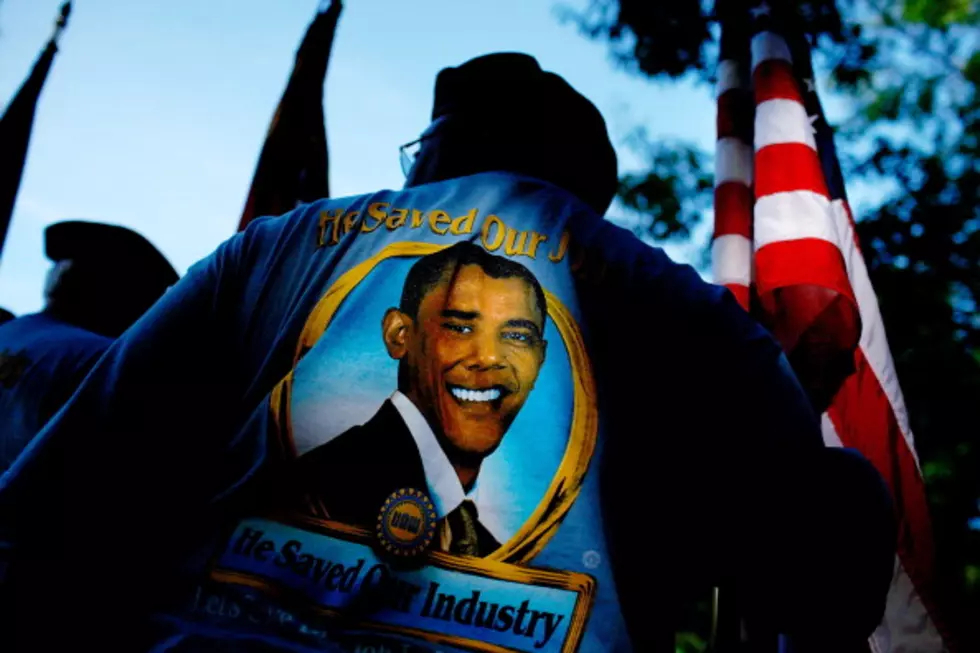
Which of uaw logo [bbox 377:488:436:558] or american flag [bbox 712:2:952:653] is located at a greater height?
american flag [bbox 712:2:952:653]

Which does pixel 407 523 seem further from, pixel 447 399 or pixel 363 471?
pixel 447 399

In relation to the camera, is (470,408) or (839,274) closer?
(470,408)

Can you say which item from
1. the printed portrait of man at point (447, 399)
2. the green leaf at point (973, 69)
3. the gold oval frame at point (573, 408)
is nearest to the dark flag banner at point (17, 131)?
the gold oval frame at point (573, 408)

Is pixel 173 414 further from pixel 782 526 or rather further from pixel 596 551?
pixel 782 526

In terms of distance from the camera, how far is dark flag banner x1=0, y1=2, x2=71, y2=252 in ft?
15.9

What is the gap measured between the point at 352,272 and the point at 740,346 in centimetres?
71

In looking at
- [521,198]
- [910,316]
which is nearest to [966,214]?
[910,316]

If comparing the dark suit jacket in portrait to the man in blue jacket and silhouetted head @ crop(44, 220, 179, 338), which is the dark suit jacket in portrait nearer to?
the man in blue jacket

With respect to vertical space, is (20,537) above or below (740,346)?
below

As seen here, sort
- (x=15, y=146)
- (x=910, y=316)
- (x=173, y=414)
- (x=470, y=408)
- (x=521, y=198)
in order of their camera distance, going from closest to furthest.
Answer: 1. (x=470, y=408)
2. (x=173, y=414)
3. (x=521, y=198)
4. (x=15, y=146)
5. (x=910, y=316)

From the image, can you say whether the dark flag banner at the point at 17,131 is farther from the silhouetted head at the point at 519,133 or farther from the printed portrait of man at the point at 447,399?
the printed portrait of man at the point at 447,399

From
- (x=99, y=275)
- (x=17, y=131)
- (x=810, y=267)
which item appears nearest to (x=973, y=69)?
(x=810, y=267)

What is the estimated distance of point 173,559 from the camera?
1271 mm

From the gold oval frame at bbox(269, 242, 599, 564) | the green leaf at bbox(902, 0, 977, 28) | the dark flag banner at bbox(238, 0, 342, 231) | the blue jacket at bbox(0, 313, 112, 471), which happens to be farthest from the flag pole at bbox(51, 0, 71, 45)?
the green leaf at bbox(902, 0, 977, 28)
